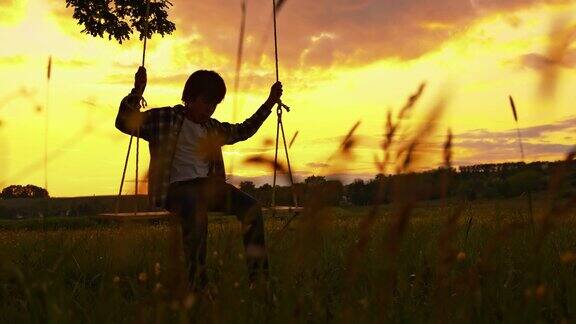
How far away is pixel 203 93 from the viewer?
17.9 feet

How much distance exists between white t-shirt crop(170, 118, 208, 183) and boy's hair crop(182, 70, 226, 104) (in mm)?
259

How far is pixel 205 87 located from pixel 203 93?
0.05m

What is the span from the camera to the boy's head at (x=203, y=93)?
5.47 m

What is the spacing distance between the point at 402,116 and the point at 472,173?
109cm

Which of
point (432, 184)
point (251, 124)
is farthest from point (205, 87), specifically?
point (432, 184)

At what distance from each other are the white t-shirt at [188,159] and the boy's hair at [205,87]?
259 mm

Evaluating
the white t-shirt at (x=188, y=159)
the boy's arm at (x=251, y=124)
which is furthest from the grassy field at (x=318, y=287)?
the boy's arm at (x=251, y=124)

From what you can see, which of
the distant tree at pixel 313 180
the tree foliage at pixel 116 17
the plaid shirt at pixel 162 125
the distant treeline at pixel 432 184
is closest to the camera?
the distant treeline at pixel 432 184

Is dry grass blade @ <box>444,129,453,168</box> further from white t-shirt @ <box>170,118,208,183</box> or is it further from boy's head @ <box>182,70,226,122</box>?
boy's head @ <box>182,70,226,122</box>

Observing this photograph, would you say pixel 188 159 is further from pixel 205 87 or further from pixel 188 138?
pixel 205 87

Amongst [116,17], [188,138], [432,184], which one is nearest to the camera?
[432,184]

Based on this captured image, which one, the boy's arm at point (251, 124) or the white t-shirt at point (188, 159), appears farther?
the boy's arm at point (251, 124)

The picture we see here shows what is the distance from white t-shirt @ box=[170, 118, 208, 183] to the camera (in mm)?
5285

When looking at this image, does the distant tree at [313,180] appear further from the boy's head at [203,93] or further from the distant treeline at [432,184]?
the boy's head at [203,93]
